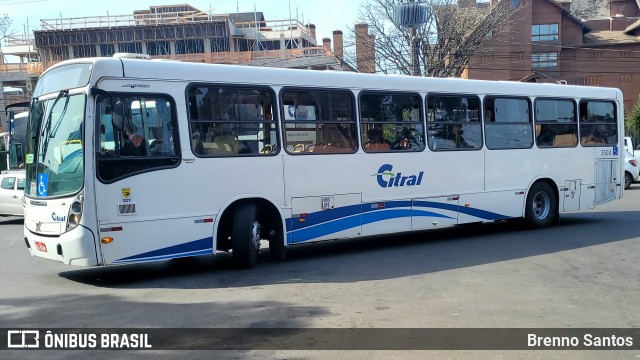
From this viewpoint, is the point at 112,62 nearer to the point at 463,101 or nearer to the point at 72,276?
the point at 72,276

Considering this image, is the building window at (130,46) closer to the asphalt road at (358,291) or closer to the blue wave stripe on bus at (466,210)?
the asphalt road at (358,291)

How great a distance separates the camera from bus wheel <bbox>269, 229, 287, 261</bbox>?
964cm

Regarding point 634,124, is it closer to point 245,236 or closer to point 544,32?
point 544,32

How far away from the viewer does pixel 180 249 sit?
8.60 meters

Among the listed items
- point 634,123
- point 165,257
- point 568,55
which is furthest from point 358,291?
point 568,55

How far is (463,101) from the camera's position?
12.1m

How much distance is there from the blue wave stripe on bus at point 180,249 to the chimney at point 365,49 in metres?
27.9

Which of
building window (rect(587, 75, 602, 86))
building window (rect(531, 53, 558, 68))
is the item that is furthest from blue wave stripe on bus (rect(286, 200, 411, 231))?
building window (rect(587, 75, 602, 86))

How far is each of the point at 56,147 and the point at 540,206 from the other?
33.7ft

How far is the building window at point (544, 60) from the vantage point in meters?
53.9

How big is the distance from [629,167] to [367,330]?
72.9 feet

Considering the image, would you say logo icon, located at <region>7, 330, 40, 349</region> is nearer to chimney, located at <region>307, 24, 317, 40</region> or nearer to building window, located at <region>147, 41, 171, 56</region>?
building window, located at <region>147, 41, 171, 56</region>

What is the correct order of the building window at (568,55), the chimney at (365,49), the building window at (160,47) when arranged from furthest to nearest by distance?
the building window at (160,47) < the building window at (568,55) < the chimney at (365,49)

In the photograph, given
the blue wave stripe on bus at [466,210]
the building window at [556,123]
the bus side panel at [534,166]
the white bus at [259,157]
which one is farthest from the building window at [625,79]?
the blue wave stripe on bus at [466,210]
